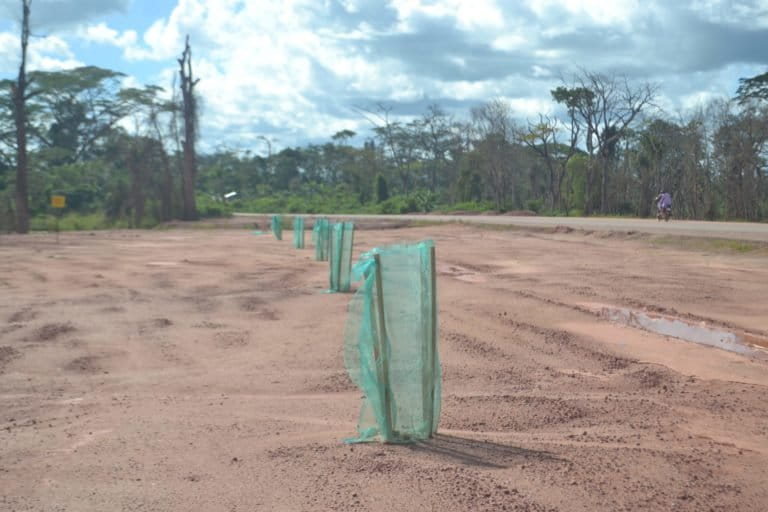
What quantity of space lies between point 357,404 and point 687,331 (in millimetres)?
4621

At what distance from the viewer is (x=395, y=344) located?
501cm

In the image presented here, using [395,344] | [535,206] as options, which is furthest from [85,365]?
[535,206]

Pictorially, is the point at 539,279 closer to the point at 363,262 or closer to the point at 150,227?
the point at 363,262

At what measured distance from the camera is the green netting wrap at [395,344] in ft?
16.3

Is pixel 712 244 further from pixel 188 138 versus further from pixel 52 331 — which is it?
pixel 188 138

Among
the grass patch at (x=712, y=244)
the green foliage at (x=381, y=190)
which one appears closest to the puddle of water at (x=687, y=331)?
the grass patch at (x=712, y=244)

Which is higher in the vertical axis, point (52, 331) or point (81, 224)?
point (81, 224)

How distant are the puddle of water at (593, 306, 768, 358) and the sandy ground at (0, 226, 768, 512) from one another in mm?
272

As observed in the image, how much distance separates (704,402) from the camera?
235 inches

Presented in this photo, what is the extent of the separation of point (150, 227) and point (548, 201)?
72.6ft

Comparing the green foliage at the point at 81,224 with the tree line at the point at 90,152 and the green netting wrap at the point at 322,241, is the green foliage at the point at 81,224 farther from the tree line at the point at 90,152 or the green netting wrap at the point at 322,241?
the green netting wrap at the point at 322,241

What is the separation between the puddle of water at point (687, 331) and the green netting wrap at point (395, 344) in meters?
4.31

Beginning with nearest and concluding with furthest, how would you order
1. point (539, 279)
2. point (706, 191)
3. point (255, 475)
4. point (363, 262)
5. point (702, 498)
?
point (702, 498)
point (255, 475)
point (363, 262)
point (539, 279)
point (706, 191)

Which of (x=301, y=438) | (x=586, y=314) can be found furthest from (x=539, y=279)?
(x=301, y=438)
